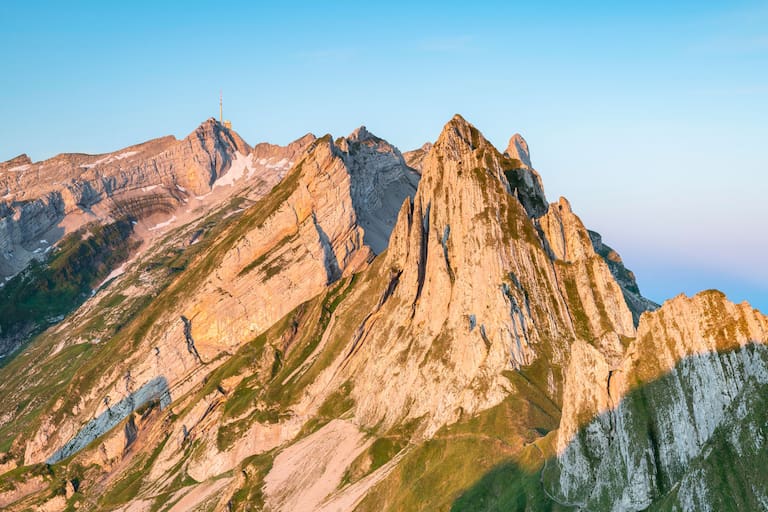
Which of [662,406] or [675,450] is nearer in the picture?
[675,450]

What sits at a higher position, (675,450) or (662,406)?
(662,406)

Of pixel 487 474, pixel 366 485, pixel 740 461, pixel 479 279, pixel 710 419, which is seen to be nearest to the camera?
pixel 740 461

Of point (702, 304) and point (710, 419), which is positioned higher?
point (702, 304)

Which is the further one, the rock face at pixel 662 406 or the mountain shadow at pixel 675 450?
the rock face at pixel 662 406

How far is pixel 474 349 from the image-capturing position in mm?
186625

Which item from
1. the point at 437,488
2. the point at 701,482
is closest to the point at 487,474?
the point at 437,488

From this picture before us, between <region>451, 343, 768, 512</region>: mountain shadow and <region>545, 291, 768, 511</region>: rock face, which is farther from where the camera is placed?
<region>545, 291, 768, 511</region>: rock face

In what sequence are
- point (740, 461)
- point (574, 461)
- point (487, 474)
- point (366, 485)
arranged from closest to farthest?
point (740, 461) → point (574, 461) → point (487, 474) → point (366, 485)

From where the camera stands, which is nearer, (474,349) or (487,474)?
(487,474)

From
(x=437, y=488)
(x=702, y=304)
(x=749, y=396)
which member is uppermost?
(x=702, y=304)

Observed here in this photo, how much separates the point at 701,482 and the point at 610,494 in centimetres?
1805

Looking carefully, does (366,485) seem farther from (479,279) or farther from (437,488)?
(479,279)

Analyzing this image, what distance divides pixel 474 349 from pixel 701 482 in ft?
270

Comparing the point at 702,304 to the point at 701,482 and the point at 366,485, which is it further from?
the point at 366,485
